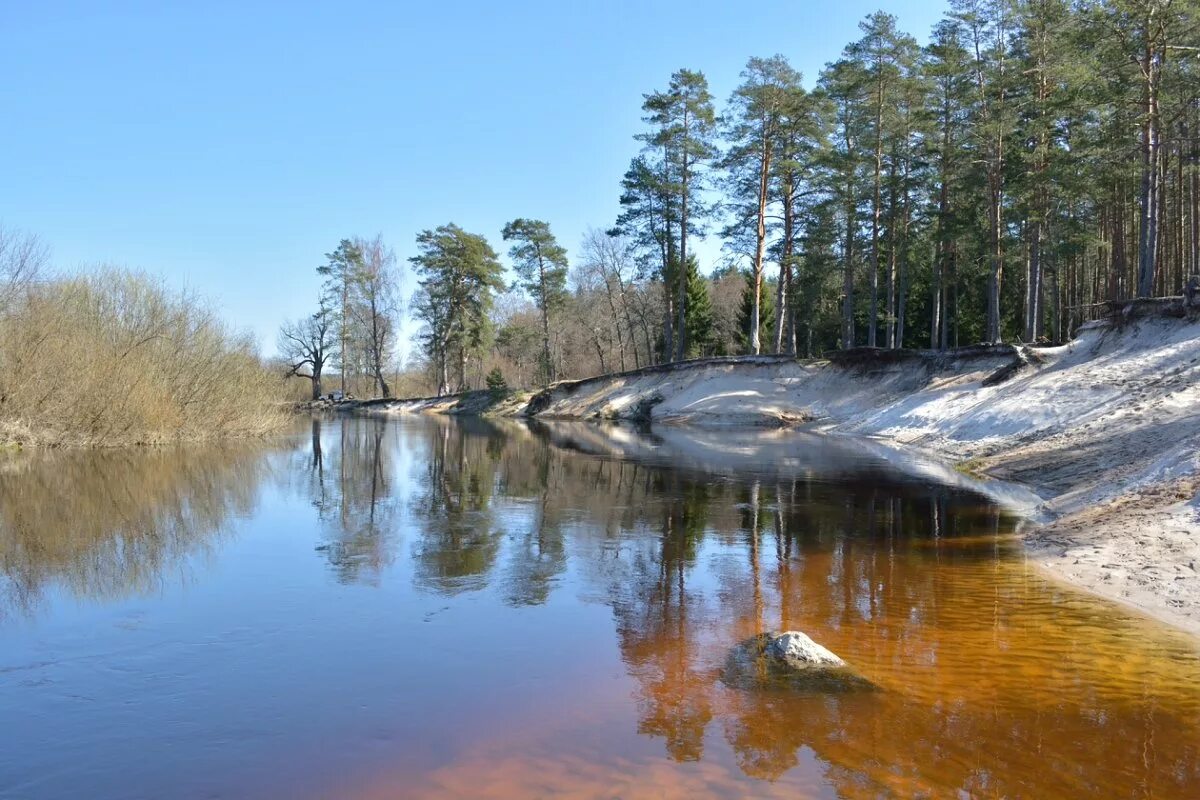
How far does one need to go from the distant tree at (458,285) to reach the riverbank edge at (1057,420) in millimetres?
15596

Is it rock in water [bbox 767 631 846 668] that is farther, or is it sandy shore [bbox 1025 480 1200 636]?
sandy shore [bbox 1025 480 1200 636]

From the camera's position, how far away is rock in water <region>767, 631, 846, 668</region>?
6.20 meters

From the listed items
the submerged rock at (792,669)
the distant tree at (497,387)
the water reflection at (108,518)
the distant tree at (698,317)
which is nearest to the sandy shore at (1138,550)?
the submerged rock at (792,669)

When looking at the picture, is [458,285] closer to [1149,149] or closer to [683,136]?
[683,136]

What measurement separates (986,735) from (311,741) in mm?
4636

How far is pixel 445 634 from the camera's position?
7.32 m

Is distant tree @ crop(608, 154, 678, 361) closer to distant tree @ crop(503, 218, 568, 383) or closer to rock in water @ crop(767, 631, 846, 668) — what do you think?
distant tree @ crop(503, 218, 568, 383)

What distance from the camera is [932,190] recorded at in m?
36.4

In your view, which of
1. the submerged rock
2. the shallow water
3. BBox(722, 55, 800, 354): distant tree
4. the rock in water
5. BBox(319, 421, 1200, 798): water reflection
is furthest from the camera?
BBox(722, 55, 800, 354): distant tree

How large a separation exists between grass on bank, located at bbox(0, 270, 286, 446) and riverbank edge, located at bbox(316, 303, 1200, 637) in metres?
23.1

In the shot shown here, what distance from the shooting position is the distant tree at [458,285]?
6222 centimetres

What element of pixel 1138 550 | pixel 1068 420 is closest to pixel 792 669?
pixel 1138 550

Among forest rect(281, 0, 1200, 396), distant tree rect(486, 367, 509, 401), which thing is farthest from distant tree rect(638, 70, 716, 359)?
distant tree rect(486, 367, 509, 401)

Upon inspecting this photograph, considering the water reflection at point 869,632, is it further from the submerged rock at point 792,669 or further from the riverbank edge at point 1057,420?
the riverbank edge at point 1057,420
